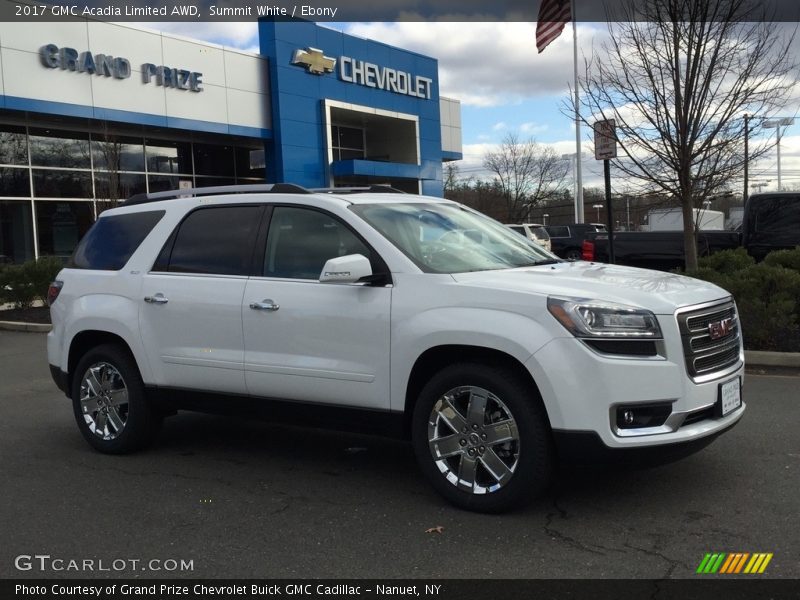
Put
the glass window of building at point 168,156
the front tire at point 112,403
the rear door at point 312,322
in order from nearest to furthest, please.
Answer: the rear door at point 312,322 < the front tire at point 112,403 < the glass window of building at point 168,156

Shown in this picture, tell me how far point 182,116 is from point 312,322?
69.2 ft

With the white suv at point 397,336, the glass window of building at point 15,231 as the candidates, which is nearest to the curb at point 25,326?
the glass window of building at point 15,231

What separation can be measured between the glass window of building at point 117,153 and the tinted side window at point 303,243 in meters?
17.4

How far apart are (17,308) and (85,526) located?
551 inches

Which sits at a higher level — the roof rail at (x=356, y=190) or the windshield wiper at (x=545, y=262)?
the roof rail at (x=356, y=190)

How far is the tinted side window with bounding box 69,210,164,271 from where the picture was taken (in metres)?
5.97

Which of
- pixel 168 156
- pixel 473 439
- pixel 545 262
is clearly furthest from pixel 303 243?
pixel 168 156

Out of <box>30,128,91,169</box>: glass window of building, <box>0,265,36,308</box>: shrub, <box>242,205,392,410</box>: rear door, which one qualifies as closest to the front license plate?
<box>242,205,392,410</box>: rear door

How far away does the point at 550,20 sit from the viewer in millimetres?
20812

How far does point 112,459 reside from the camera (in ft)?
19.1

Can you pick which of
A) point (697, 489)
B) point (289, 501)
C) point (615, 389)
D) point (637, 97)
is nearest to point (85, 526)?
point (289, 501)

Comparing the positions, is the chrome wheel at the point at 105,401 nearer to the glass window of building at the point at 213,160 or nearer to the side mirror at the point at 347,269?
the side mirror at the point at 347,269

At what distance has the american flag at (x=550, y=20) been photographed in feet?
66.4

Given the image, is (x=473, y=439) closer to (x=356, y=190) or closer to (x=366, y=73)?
(x=356, y=190)
